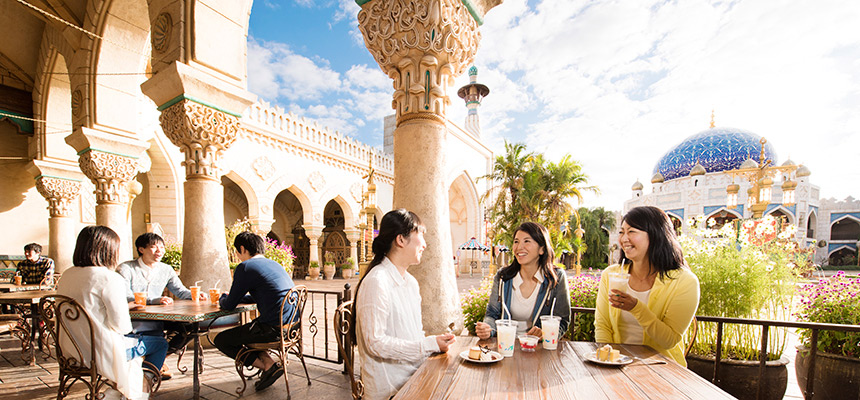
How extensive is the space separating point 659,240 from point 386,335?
5.09 ft

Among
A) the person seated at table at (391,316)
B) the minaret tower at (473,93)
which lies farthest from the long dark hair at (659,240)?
the minaret tower at (473,93)

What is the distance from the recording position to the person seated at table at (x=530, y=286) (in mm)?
2258

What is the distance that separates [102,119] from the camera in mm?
5438

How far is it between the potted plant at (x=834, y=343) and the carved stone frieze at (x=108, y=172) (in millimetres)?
8567

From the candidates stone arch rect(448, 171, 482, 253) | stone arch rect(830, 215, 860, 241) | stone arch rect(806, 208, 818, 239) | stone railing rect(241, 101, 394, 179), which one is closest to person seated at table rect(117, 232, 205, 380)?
stone railing rect(241, 101, 394, 179)

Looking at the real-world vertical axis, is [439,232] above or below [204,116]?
below

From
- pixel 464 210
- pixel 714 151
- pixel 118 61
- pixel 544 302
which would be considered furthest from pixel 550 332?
pixel 714 151

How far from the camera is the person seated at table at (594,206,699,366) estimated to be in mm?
1837

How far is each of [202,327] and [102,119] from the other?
4.09m

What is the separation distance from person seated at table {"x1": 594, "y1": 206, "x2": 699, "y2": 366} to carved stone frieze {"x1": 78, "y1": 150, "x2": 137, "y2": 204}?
698 centimetres

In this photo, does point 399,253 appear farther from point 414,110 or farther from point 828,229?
point 828,229

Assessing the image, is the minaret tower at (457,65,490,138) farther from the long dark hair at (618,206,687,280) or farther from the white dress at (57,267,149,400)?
the white dress at (57,267,149,400)

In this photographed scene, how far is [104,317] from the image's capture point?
2340 mm

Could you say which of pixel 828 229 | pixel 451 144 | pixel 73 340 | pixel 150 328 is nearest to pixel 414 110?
pixel 73 340
